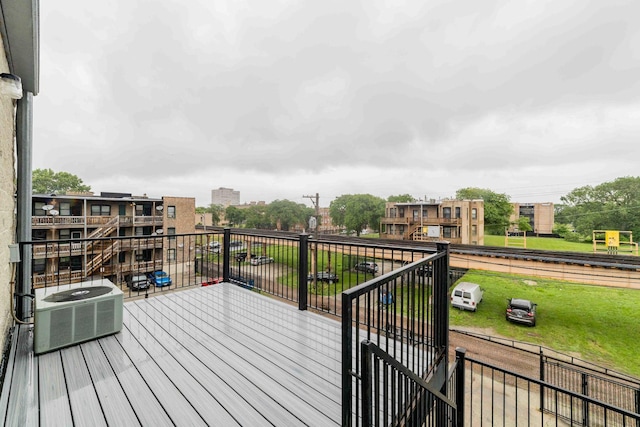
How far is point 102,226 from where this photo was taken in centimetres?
1725

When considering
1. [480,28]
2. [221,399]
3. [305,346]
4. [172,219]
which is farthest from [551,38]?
[172,219]

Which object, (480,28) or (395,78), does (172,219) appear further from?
(480,28)

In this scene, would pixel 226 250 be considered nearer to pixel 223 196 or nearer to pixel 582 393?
pixel 582 393

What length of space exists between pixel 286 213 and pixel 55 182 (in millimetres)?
29444

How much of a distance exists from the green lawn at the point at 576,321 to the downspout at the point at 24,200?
13.4 metres

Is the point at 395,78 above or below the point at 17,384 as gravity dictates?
above

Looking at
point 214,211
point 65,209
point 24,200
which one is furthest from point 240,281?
point 214,211

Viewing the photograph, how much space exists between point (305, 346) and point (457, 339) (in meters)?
9.69

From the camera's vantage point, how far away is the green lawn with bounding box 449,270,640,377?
9203 mm

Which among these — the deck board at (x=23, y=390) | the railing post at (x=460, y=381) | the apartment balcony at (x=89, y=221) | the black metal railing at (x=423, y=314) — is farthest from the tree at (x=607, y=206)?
the apartment balcony at (x=89, y=221)

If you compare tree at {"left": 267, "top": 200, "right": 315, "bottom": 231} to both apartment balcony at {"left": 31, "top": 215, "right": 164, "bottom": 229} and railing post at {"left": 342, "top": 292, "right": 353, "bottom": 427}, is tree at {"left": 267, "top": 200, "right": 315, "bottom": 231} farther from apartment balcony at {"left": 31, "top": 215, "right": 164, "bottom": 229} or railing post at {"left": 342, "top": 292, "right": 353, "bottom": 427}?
railing post at {"left": 342, "top": 292, "right": 353, "bottom": 427}

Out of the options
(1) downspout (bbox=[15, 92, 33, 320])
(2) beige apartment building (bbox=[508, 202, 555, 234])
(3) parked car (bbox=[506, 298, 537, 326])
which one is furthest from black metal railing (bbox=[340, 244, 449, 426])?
(2) beige apartment building (bbox=[508, 202, 555, 234])

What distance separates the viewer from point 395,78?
1130 cm

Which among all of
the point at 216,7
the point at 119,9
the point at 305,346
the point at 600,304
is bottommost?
the point at 600,304
